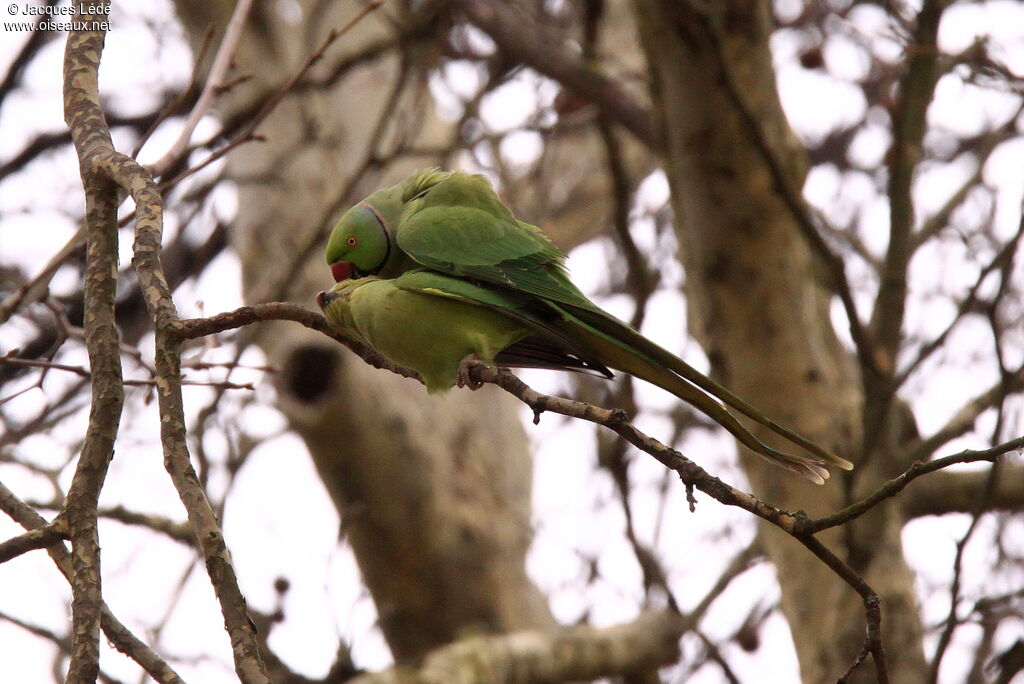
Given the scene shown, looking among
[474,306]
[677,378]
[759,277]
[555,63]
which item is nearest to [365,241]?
[474,306]

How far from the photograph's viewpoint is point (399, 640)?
5.58 metres

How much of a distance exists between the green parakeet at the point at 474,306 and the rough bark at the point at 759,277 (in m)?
1.18

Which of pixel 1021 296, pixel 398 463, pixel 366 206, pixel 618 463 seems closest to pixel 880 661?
pixel 366 206

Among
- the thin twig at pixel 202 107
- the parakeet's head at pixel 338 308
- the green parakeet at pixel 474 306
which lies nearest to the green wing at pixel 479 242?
the green parakeet at pixel 474 306

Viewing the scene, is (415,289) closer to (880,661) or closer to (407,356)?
(407,356)

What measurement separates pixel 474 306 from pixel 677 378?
0.58 meters

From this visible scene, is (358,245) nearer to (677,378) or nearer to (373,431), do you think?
(677,378)

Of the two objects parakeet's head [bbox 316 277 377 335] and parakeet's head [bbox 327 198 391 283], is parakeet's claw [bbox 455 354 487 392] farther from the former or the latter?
parakeet's head [bbox 327 198 391 283]

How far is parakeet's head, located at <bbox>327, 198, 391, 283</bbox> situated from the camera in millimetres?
2832

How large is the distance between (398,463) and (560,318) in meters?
3.02

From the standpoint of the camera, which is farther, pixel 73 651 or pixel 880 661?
pixel 880 661

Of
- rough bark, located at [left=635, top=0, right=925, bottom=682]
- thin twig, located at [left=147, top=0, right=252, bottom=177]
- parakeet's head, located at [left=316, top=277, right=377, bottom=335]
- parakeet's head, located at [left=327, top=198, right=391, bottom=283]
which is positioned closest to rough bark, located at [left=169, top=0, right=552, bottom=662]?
rough bark, located at [left=635, top=0, right=925, bottom=682]

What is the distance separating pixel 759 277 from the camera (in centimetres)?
385

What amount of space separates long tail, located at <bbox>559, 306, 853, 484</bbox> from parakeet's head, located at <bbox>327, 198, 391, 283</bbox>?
0.65m
